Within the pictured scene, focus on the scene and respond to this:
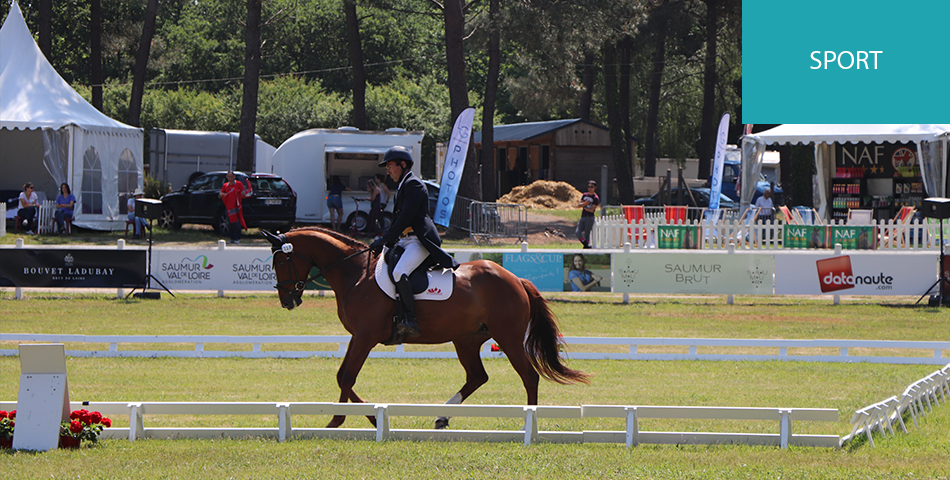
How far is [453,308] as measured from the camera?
842cm

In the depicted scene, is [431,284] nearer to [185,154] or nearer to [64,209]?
[64,209]

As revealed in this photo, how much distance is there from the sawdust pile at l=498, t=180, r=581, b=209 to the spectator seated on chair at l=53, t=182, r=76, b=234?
1916 centimetres

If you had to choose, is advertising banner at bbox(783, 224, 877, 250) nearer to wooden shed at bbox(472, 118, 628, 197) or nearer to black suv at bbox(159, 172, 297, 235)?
black suv at bbox(159, 172, 297, 235)

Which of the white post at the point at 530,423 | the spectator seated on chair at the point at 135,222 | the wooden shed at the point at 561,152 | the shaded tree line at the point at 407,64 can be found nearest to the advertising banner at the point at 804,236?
the shaded tree line at the point at 407,64

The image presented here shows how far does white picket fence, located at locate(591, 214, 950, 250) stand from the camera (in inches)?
816

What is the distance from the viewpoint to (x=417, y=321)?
27.5ft

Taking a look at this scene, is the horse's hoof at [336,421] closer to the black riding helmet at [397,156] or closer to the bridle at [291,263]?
the bridle at [291,263]

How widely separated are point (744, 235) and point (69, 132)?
729 inches

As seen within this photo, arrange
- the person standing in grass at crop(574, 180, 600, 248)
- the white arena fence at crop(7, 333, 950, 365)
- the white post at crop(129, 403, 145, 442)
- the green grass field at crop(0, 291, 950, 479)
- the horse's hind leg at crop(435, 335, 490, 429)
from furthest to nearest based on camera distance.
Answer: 1. the person standing in grass at crop(574, 180, 600, 248)
2. the white arena fence at crop(7, 333, 950, 365)
3. the horse's hind leg at crop(435, 335, 490, 429)
4. the white post at crop(129, 403, 145, 442)
5. the green grass field at crop(0, 291, 950, 479)

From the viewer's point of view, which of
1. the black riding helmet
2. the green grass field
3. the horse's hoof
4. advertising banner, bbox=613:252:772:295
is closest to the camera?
the green grass field

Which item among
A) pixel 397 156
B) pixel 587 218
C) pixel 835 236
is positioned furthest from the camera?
pixel 587 218

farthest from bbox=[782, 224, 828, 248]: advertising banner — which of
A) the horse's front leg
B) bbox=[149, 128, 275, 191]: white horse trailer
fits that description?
bbox=[149, 128, 275, 191]: white horse trailer

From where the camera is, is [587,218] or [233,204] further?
[233,204]

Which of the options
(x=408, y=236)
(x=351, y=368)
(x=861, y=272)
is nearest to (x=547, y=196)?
(x=861, y=272)
